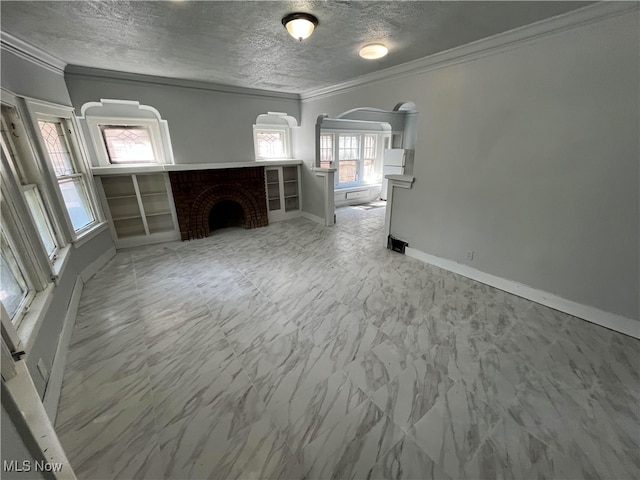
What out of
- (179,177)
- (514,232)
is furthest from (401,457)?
(179,177)

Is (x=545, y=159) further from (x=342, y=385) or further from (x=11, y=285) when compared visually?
(x=11, y=285)

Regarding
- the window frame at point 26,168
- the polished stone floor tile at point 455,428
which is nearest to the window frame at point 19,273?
the window frame at point 26,168

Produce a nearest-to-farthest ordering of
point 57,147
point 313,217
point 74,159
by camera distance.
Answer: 1. point 57,147
2. point 74,159
3. point 313,217

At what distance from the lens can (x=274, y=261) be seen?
3.75m

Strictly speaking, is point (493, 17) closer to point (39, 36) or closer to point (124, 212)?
point (39, 36)

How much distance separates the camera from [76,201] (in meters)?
3.35

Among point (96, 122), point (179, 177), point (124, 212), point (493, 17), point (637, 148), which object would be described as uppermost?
point (493, 17)

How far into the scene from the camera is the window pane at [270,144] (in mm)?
5422

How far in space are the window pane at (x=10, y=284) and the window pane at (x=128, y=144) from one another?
290 cm

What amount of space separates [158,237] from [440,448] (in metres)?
4.73

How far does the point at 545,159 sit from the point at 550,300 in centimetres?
137

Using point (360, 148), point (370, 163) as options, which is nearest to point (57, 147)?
point (360, 148)

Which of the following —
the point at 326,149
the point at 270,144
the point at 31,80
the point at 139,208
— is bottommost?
the point at 139,208

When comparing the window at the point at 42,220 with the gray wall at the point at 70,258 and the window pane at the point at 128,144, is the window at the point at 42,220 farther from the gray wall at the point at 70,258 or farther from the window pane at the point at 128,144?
the window pane at the point at 128,144
